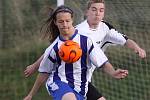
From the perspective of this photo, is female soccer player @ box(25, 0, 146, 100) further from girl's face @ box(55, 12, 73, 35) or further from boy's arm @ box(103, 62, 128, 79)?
boy's arm @ box(103, 62, 128, 79)

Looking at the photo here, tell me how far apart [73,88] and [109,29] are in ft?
3.64

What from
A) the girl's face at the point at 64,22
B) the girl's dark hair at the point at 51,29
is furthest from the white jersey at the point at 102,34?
the girl's face at the point at 64,22

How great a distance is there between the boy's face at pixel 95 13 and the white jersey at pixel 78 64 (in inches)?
25.4

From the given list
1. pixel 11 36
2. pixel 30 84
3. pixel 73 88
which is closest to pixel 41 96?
pixel 30 84

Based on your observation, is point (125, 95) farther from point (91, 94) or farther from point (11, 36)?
point (91, 94)

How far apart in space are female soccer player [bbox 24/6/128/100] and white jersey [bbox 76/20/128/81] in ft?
1.71

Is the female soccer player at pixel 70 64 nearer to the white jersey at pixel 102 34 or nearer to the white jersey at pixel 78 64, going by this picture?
the white jersey at pixel 78 64

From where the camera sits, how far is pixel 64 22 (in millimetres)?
5363

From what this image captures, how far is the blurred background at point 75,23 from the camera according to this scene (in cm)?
811

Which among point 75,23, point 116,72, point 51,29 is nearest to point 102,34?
point 51,29

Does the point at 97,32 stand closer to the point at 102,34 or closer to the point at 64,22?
the point at 102,34

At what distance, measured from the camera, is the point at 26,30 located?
9.16 metres

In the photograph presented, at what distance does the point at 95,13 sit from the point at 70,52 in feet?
2.80

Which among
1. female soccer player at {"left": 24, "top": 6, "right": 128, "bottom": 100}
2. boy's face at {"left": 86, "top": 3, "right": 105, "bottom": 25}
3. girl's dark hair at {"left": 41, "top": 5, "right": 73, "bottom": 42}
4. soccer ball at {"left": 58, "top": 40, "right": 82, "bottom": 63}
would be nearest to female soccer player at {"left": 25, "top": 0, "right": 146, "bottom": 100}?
boy's face at {"left": 86, "top": 3, "right": 105, "bottom": 25}
